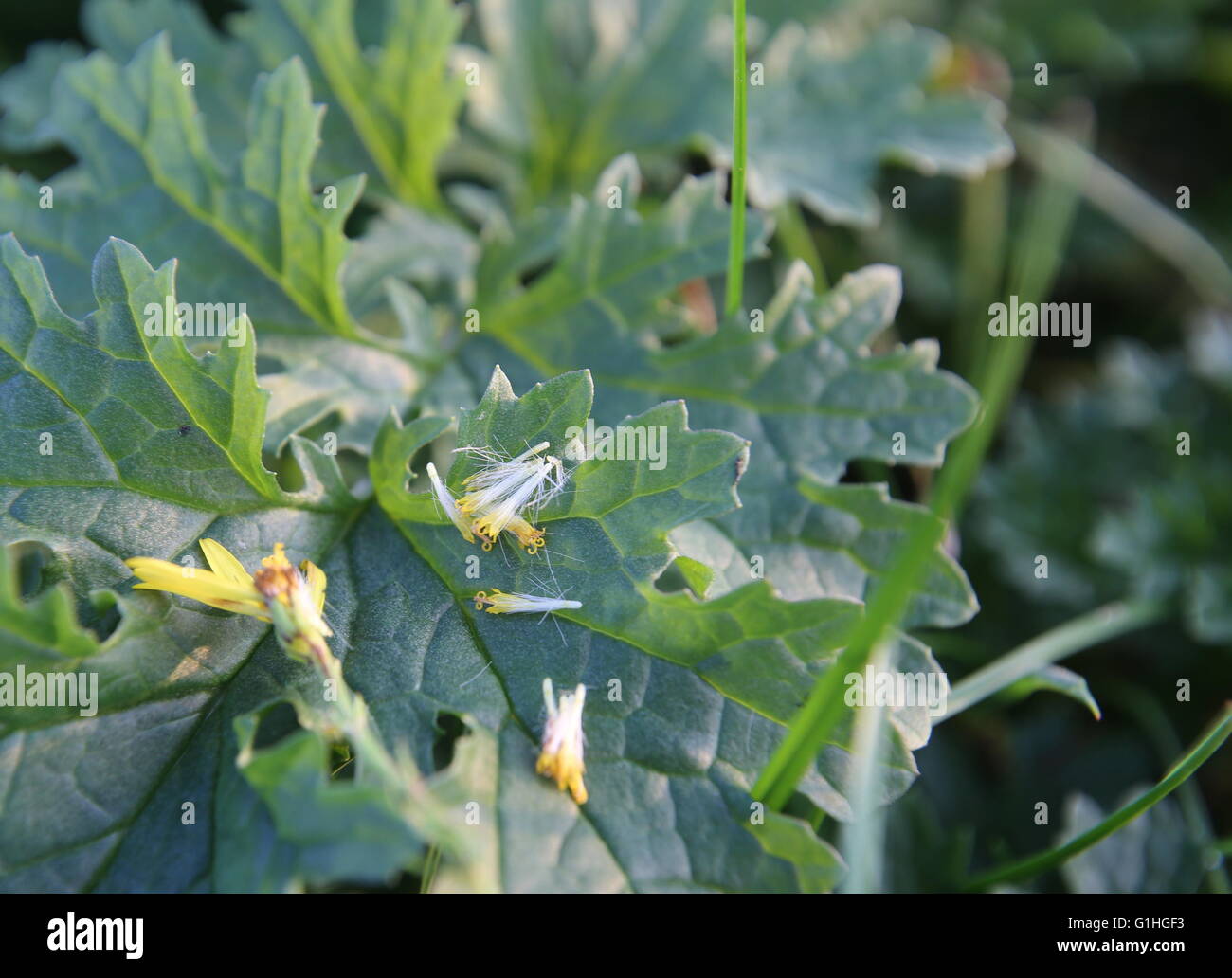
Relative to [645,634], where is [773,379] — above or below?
above

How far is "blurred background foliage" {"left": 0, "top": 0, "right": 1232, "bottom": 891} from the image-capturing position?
286cm

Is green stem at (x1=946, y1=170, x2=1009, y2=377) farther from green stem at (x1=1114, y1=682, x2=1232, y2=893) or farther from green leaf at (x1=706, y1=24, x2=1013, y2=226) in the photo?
green stem at (x1=1114, y1=682, x2=1232, y2=893)

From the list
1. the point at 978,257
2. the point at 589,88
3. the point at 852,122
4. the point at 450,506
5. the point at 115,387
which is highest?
the point at 589,88

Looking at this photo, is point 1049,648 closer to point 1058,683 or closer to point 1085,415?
point 1058,683

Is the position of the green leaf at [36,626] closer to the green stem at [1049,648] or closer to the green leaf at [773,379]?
the green leaf at [773,379]

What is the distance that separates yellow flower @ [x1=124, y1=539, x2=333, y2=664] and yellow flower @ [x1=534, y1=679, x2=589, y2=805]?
0.40 metres

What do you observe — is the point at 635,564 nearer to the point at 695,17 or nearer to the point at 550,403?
the point at 550,403

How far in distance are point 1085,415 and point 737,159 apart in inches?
73.5

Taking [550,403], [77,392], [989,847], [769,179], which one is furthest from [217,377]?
[989,847]

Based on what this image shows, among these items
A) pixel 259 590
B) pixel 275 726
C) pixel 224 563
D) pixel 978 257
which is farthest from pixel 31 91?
pixel 978 257

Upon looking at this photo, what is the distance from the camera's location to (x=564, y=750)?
1.69m

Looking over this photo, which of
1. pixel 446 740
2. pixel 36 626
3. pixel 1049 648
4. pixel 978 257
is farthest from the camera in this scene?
pixel 978 257

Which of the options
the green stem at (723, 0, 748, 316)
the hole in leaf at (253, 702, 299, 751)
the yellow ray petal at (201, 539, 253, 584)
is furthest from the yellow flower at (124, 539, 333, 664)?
the green stem at (723, 0, 748, 316)
